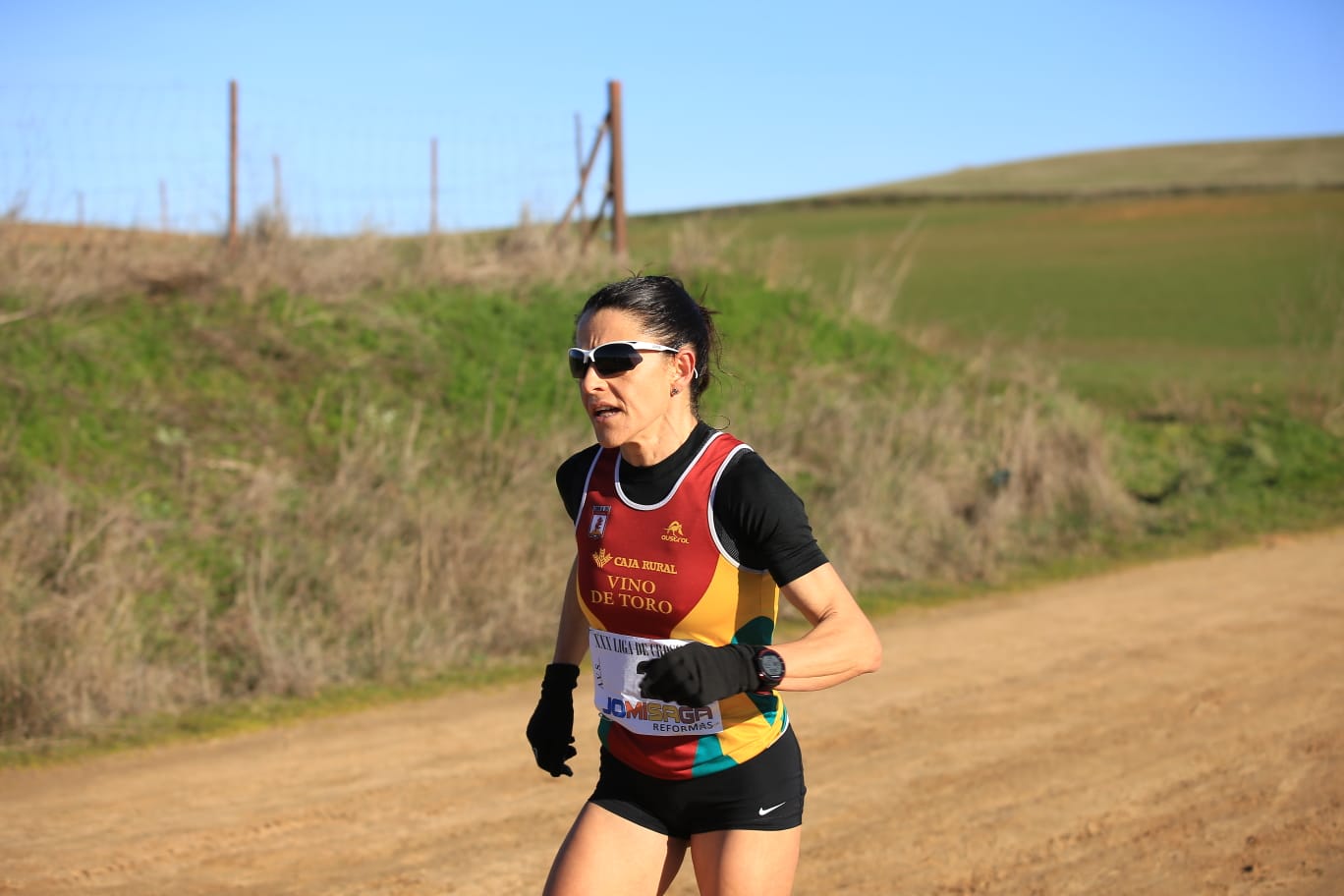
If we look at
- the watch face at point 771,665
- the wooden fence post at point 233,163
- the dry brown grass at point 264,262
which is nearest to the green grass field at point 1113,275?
the dry brown grass at point 264,262

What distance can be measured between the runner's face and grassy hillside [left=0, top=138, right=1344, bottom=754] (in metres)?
0.90

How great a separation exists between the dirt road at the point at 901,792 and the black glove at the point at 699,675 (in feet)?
8.74

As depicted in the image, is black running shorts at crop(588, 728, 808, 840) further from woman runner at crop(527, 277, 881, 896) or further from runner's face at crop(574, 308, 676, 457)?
runner's face at crop(574, 308, 676, 457)

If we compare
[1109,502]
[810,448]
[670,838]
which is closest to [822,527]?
[810,448]

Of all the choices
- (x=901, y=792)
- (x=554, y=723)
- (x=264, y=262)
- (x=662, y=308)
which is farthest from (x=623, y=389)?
(x=264, y=262)

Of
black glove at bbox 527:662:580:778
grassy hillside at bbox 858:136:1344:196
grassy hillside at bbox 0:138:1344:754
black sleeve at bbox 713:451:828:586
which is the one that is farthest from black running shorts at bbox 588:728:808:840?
grassy hillside at bbox 858:136:1344:196

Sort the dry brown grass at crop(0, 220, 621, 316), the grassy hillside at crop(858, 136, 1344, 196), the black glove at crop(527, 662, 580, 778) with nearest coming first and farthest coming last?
1. the black glove at crop(527, 662, 580, 778)
2. the dry brown grass at crop(0, 220, 621, 316)
3. the grassy hillside at crop(858, 136, 1344, 196)

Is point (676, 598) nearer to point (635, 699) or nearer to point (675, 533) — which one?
point (675, 533)

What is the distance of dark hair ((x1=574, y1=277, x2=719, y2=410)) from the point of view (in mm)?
3186

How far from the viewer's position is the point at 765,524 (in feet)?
9.93

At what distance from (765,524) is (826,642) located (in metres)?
0.30

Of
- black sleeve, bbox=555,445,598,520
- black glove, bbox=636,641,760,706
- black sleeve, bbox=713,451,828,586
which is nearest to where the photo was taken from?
black glove, bbox=636,641,760,706

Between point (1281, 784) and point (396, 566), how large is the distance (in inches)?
226

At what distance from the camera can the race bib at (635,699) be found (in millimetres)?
3203
